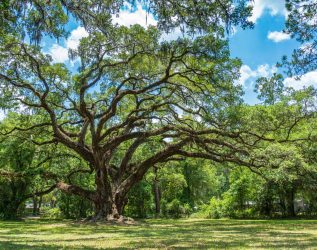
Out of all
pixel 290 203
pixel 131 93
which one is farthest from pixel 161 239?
pixel 290 203

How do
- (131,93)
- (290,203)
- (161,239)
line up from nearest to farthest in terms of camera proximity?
(161,239) < (131,93) < (290,203)

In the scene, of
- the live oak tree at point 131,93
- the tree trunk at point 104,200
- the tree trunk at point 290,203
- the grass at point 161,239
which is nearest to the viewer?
the grass at point 161,239

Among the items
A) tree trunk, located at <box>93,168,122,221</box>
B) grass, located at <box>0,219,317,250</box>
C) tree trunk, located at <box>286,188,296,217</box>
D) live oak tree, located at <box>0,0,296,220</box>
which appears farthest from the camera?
tree trunk, located at <box>286,188,296,217</box>

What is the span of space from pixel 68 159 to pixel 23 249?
20544 mm

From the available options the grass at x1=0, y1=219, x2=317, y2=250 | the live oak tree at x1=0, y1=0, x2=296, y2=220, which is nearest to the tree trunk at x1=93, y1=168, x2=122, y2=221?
the live oak tree at x1=0, y1=0, x2=296, y2=220

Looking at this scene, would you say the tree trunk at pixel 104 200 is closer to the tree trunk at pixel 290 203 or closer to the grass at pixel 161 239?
the grass at pixel 161 239

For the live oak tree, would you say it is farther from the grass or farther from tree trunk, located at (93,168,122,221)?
the grass

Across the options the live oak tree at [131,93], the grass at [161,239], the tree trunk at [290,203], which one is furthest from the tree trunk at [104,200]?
the tree trunk at [290,203]

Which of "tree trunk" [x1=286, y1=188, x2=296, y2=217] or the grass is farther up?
"tree trunk" [x1=286, y1=188, x2=296, y2=217]

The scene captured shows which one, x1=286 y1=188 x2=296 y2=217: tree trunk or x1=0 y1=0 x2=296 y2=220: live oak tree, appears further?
x1=286 y1=188 x2=296 y2=217: tree trunk

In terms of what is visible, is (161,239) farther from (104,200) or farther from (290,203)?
(290,203)

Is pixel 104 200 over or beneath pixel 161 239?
over

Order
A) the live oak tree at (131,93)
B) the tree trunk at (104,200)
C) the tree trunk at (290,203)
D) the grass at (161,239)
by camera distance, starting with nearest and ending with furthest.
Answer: the grass at (161,239) → the live oak tree at (131,93) → the tree trunk at (104,200) → the tree trunk at (290,203)

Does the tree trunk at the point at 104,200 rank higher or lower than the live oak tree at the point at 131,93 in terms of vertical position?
lower
